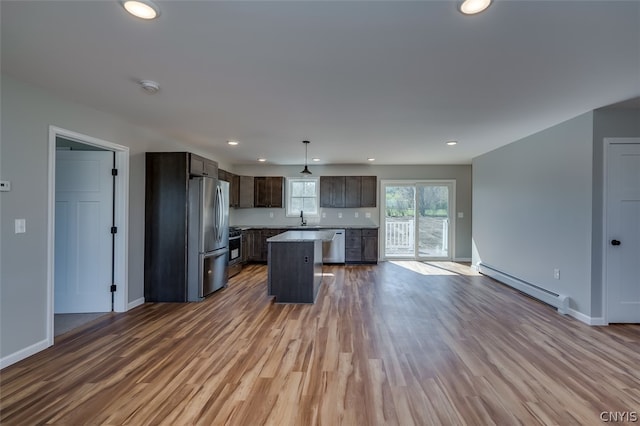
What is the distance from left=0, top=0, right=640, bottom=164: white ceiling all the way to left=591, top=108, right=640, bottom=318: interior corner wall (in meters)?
0.37

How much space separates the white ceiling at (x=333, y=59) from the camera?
1.62 m

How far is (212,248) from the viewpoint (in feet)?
14.1

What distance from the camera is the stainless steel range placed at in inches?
217

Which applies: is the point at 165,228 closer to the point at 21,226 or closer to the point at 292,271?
the point at 21,226

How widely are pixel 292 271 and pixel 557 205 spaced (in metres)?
3.69

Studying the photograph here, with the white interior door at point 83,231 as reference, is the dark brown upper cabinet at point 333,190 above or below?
above

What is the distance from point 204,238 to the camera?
409 cm

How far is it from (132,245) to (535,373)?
4561 mm

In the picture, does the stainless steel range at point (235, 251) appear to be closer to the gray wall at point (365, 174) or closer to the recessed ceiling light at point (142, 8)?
the gray wall at point (365, 174)

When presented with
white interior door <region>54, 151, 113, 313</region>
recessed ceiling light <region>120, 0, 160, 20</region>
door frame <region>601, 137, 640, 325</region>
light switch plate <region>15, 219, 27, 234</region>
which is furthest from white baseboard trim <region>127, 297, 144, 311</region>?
door frame <region>601, 137, 640, 325</region>

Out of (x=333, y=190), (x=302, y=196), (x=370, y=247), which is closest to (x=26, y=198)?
(x=302, y=196)

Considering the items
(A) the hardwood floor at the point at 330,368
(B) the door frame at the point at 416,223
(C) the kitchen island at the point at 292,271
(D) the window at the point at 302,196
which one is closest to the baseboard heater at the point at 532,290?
(A) the hardwood floor at the point at 330,368

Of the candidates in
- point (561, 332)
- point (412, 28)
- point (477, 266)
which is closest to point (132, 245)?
point (412, 28)

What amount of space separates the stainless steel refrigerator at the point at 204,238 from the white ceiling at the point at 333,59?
1.04 m
